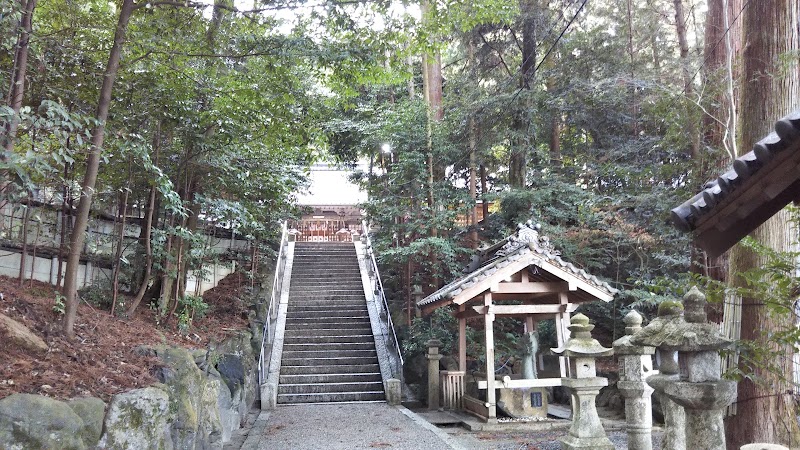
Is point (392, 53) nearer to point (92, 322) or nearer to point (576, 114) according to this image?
point (92, 322)

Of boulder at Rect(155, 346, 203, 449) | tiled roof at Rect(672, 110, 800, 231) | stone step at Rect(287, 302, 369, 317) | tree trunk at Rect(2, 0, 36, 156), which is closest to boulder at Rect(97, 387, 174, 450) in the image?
boulder at Rect(155, 346, 203, 449)

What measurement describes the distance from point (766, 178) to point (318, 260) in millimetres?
15526

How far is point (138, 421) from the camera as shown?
4.23 metres

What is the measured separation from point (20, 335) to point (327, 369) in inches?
281

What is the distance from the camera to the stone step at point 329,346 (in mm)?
11656

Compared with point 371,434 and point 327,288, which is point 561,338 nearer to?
point 371,434

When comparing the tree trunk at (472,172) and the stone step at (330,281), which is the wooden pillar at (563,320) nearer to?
the tree trunk at (472,172)

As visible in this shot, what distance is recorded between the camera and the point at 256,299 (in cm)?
1284

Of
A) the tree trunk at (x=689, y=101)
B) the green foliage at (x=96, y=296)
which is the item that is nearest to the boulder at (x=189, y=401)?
the green foliage at (x=96, y=296)

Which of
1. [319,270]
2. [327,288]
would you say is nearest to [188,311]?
[327,288]

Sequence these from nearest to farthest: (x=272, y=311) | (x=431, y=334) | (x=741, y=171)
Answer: (x=741, y=171)
(x=431, y=334)
(x=272, y=311)

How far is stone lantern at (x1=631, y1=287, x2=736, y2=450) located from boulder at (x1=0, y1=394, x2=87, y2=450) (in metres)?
4.01

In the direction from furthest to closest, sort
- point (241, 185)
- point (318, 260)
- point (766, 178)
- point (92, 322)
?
1. point (318, 260)
2. point (241, 185)
3. point (92, 322)
4. point (766, 178)

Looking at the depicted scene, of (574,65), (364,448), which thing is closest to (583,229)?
(574,65)
